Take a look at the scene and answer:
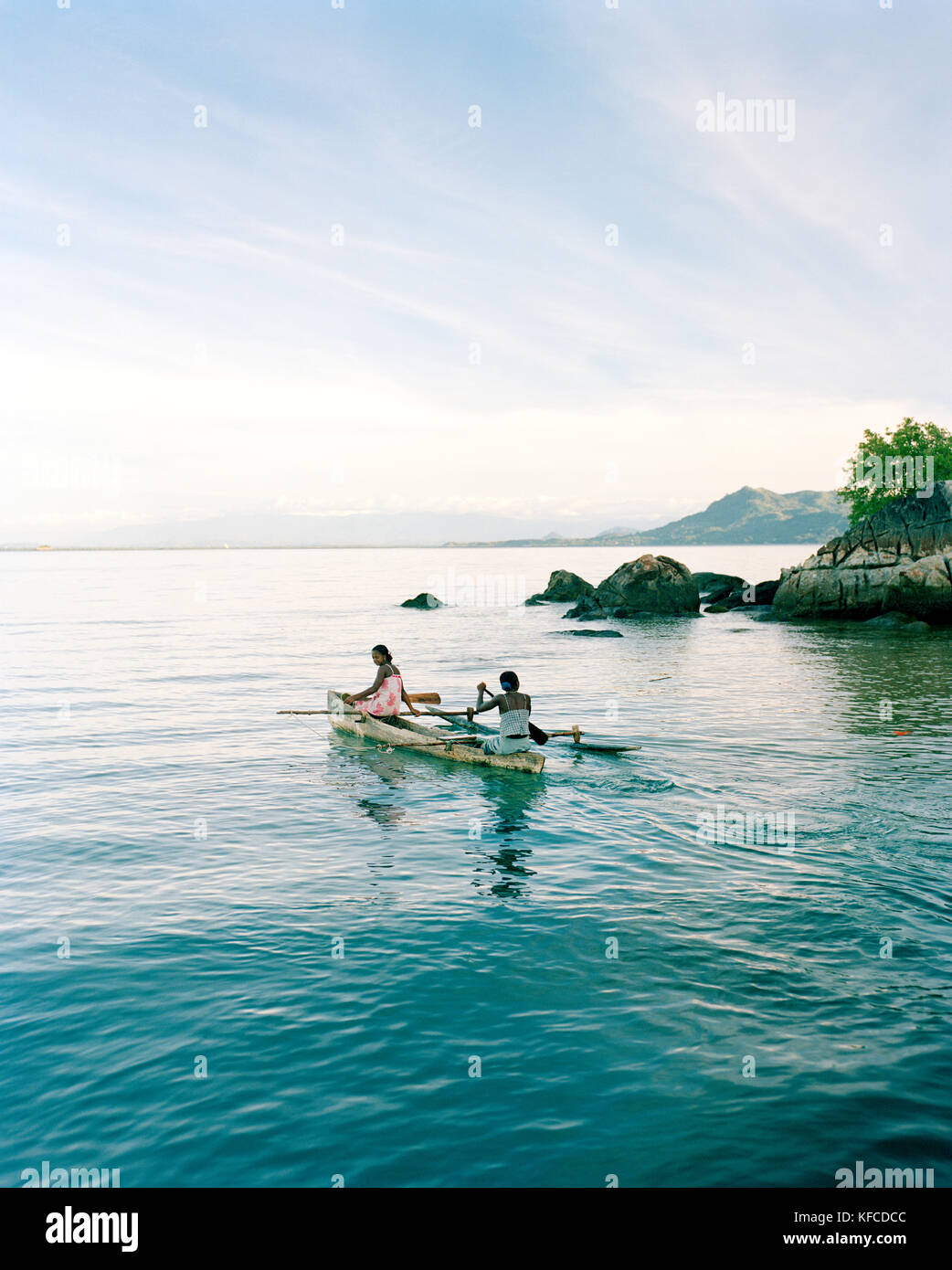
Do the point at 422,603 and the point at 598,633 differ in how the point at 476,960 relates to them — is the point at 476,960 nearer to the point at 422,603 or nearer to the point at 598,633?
the point at 598,633

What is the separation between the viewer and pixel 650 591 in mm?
66125

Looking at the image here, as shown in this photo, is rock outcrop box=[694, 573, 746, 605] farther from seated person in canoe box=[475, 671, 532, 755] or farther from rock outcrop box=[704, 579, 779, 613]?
seated person in canoe box=[475, 671, 532, 755]

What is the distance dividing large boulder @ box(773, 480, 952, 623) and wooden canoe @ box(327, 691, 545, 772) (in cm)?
3990

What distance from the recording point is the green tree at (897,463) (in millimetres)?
74438

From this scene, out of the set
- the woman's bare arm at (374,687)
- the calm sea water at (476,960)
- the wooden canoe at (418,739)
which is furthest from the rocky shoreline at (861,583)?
the woman's bare arm at (374,687)

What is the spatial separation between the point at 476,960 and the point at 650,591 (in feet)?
189

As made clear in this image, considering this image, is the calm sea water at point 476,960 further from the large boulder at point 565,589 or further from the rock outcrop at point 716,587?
the large boulder at point 565,589

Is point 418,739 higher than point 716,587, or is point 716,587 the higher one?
point 716,587

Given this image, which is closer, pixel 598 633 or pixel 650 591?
pixel 598 633

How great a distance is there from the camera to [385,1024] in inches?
360

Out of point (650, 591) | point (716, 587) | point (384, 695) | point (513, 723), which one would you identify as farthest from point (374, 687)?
point (716, 587)

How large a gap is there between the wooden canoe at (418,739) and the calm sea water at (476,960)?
1.70 feet

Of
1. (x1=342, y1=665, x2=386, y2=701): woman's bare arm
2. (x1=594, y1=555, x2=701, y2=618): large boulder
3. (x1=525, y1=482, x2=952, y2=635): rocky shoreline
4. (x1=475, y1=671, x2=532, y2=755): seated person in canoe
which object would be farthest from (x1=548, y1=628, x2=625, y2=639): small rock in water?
(x1=475, y1=671, x2=532, y2=755): seated person in canoe
